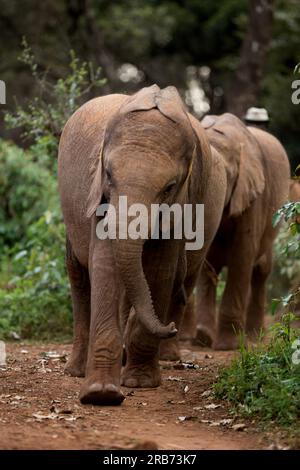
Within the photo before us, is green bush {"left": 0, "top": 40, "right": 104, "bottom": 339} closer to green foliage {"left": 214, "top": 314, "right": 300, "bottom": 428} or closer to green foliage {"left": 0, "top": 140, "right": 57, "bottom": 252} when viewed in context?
green foliage {"left": 0, "top": 140, "right": 57, "bottom": 252}

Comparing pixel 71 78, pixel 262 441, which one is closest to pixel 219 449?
pixel 262 441

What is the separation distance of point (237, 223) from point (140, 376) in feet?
11.3

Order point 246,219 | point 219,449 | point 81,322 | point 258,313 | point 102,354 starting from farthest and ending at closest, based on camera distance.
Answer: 1. point 258,313
2. point 246,219
3. point 81,322
4. point 102,354
5. point 219,449

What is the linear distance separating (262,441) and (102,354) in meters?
1.25

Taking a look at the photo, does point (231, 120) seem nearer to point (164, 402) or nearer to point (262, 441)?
point (164, 402)

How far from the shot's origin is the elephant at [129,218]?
6992mm

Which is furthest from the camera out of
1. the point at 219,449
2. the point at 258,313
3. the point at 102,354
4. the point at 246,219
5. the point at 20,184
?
the point at 20,184

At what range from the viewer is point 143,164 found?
22.9 ft

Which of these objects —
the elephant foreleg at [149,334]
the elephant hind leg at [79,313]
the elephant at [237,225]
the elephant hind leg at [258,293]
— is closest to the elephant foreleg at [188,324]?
the elephant at [237,225]

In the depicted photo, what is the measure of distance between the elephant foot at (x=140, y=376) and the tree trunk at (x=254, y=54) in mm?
11155

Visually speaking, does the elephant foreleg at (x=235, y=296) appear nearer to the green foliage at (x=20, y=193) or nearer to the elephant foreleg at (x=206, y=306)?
the elephant foreleg at (x=206, y=306)

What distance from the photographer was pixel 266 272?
12.8m

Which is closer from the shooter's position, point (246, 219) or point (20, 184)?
point (246, 219)

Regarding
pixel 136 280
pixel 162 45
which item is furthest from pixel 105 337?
pixel 162 45
